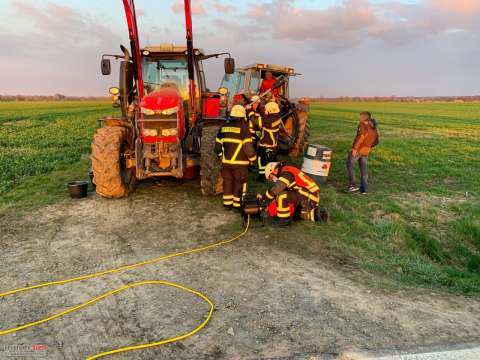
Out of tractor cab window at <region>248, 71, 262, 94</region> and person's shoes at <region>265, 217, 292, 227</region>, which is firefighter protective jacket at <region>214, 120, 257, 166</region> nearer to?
person's shoes at <region>265, 217, 292, 227</region>

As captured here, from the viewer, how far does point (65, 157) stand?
11.4 metres

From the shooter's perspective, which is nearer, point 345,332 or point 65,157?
point 345,332

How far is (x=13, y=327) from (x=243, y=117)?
420 cm

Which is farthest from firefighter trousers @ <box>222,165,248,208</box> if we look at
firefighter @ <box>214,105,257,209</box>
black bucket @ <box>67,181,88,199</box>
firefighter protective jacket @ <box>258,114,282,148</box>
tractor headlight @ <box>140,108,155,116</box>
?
black bucket @ <box>67,181,88,199</box>

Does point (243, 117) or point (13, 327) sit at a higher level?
Result: point (243, 117)

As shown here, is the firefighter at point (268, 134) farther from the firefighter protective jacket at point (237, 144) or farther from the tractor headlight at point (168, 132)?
the tractor headlight at point (168, 132)

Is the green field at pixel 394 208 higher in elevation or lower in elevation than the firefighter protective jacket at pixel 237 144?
lower

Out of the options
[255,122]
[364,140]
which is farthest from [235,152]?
[364,140]

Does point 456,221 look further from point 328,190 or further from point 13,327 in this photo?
point 13,327

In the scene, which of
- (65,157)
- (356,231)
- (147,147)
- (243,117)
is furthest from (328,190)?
(65,157)

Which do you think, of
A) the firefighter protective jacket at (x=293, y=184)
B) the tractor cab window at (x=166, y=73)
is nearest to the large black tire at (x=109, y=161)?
the tractor cab window at (x=166, y=73)

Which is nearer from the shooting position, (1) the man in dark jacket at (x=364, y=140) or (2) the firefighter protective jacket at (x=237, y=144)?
(2) the firefighter protective jacket at (x=237, y=144)

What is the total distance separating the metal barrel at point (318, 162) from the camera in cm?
770

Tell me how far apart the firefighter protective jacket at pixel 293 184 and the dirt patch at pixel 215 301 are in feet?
2.19
